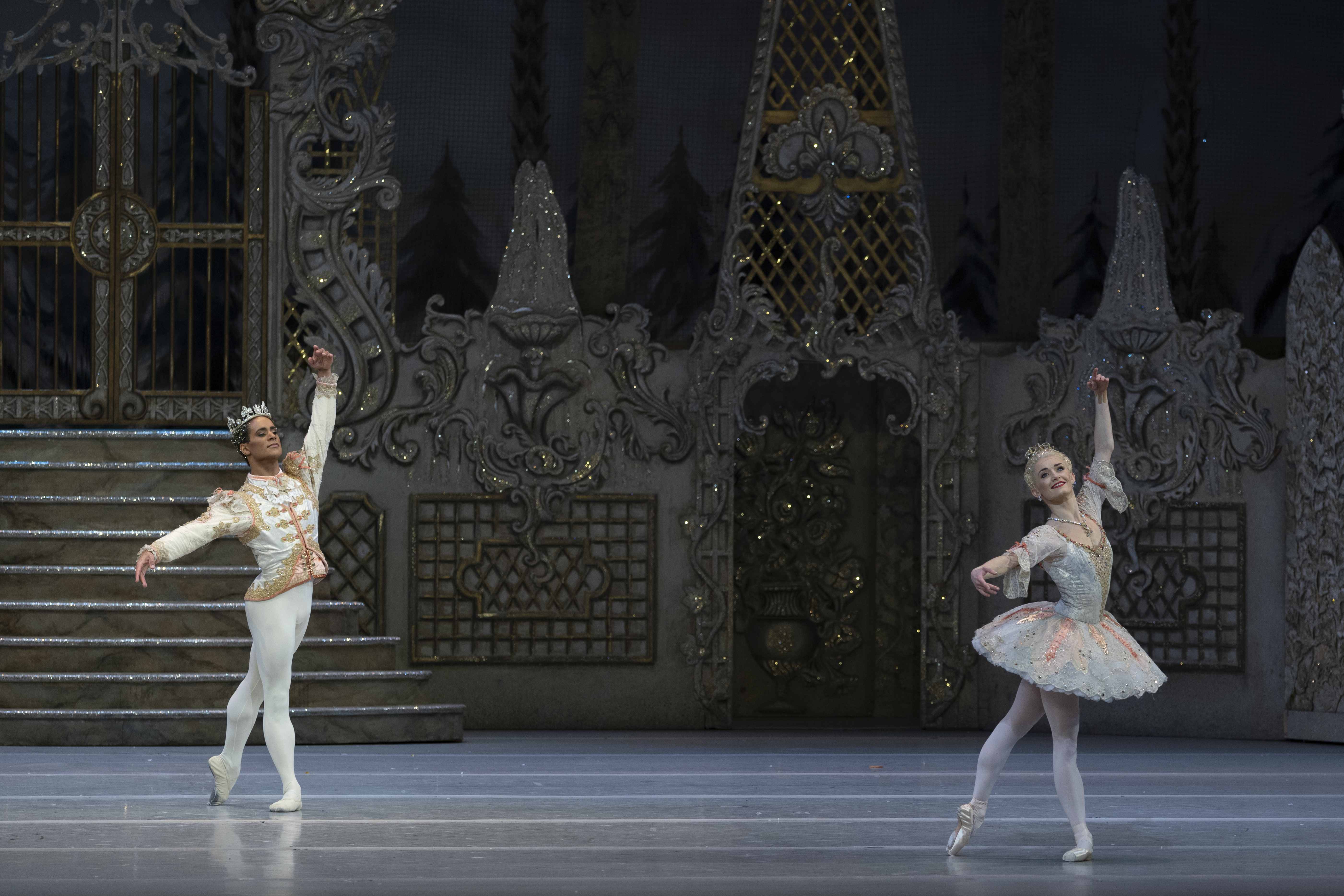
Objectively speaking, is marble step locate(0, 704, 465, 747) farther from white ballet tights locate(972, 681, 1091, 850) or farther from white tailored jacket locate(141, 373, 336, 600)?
white ballet tights locate(972, 681, 1091, 850)

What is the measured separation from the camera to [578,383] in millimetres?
10836

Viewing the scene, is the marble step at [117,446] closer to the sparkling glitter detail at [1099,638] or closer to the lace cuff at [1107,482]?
the lace cuff at [1107,482]

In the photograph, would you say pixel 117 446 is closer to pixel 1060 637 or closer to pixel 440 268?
pixel 440 268

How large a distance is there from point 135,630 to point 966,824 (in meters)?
5.34

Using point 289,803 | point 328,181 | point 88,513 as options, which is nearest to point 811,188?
point 328,181

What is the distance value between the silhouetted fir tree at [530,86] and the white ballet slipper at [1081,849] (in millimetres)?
6483

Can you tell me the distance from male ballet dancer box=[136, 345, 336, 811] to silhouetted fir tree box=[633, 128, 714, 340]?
175 inches

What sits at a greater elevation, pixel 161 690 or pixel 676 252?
pixel 676 252

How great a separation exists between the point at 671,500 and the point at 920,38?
324cm

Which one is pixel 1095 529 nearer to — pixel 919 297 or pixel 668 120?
pixel 919 297

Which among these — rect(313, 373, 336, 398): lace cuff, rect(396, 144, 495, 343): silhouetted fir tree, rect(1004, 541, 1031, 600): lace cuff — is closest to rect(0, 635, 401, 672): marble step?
rect(396, 144, 495, 343): silhouetted fir tree

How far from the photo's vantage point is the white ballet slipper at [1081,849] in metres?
5.60

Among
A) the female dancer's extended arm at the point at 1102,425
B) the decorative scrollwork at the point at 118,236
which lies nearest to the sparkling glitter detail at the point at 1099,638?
the female dancer's extended arm at the point at 1102,425

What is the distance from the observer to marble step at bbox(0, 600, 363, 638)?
9.53 m
